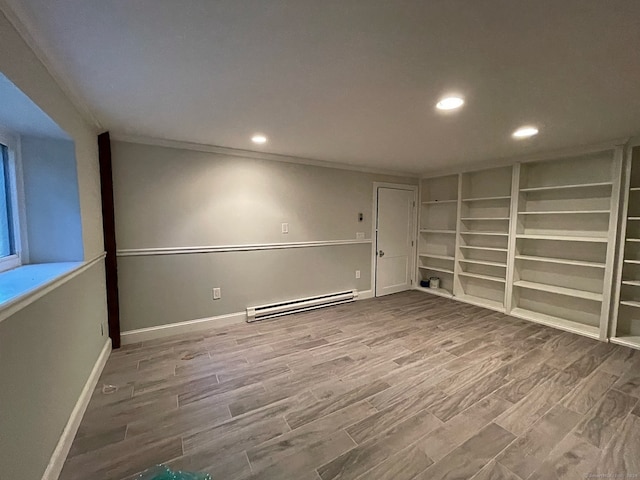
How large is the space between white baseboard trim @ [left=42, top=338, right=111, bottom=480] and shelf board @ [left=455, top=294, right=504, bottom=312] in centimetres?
457

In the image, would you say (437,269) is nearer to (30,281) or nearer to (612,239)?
(612,239)

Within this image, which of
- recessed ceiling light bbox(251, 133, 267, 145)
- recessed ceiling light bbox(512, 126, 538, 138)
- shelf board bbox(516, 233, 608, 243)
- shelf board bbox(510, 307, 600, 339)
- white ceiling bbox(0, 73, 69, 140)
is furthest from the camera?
shelf board bbox(510, 307, 600, 339)

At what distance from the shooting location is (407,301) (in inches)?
171

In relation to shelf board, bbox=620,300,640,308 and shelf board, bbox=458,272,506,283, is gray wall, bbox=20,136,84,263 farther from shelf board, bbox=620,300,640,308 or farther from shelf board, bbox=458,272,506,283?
shelf board, bbox=620,300,640,308

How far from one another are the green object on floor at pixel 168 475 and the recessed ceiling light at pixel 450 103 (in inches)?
103

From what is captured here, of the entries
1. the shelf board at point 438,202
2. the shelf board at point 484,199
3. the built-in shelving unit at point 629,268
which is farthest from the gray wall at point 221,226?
the built-in shelving unit at point 629,268

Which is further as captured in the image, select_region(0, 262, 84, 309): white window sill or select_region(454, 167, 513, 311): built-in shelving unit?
select_region(454, 167, 513, 311): built-in shelving unit

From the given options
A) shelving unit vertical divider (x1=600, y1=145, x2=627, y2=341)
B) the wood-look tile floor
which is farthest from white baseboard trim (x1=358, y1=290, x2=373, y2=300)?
shelving unit vertical divider (x1=600, y1=145, x2=627, y2=341)

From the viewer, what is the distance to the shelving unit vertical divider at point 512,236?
143 inches

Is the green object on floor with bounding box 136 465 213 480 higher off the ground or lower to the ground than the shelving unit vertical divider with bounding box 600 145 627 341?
lower

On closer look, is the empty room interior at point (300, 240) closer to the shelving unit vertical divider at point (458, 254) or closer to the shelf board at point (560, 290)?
the shelf board at point (560, 290)

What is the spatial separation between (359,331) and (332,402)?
1.29m

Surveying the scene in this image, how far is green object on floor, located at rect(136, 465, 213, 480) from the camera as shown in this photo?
1.34 meters

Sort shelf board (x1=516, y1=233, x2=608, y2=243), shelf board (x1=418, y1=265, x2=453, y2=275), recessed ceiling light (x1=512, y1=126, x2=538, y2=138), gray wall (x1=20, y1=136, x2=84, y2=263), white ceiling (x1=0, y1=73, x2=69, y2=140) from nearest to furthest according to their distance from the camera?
white ceiling (x1=0, y1=73, x2=69, y2=140)
gray wall (x1=20, y1=136, x2=84, y2=263)
recessed ceiling light (x1=512, y1=126, x2=538, y2=138)
shelf board (x1=516, y1=233, x2=608, y2=243)
shelf board (x1=418, y1=265, x2=453, y2=275)
